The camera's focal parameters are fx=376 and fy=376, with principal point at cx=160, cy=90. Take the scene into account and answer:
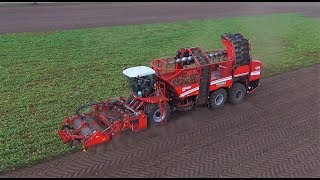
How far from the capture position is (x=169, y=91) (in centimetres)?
1234

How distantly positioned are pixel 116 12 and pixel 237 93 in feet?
82.2

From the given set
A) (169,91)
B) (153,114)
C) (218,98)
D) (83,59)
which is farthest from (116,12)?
(153,114)

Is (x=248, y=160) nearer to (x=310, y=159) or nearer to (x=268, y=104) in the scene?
(x=310, y=159)

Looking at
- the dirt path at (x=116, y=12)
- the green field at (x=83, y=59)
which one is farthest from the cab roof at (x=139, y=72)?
the dirt path at (x=116, y=12)

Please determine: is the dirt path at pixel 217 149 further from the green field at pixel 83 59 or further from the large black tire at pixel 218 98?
the green field at pixel 83 59

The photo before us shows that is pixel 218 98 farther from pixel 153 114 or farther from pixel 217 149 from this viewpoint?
pixel 217 149

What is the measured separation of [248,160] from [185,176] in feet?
6.07

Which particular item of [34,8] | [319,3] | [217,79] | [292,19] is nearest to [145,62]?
[217,79]

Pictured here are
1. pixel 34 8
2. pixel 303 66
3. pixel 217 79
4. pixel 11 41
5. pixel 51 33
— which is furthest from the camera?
pixel 34 8

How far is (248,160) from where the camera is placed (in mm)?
Result: 9836

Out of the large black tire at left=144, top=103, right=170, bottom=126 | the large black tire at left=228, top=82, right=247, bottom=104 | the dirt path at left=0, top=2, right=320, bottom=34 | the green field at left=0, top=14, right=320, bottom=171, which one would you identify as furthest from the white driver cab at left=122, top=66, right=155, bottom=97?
the dirt path at left=0, top=2, right=320, bottom=34

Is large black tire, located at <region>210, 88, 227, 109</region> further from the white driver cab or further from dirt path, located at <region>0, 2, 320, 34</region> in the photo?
dirt path, located at <region>0, 2, 320, 34</region>

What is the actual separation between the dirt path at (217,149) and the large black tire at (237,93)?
281 mm

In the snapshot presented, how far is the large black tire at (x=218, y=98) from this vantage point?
13.0m
